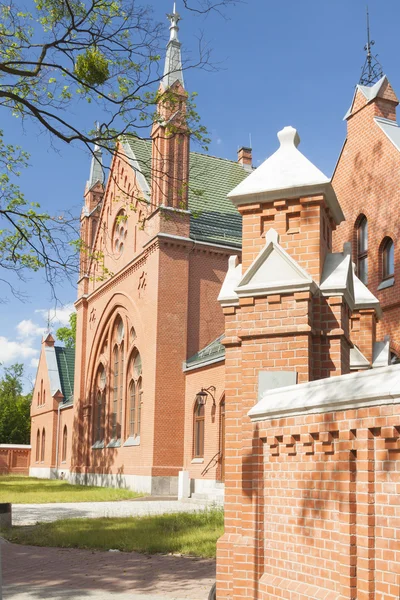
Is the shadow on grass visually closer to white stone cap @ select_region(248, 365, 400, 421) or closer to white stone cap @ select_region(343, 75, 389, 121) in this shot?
white stone cap @ select_region(248, 365, 400, 421)

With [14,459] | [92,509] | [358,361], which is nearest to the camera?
[358,361]

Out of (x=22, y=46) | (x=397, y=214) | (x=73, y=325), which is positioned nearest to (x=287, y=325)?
(x=22, y=46)

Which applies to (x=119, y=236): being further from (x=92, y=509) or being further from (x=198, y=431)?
(x=92, y=509)

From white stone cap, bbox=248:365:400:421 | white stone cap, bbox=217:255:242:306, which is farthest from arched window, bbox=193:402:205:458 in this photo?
white stone cap, bbox=248:365:400:421

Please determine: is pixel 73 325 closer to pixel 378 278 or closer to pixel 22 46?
pixel 378 278

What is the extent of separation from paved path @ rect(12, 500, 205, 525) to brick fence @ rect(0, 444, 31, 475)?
35.7 meters

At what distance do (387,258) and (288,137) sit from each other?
1240cm

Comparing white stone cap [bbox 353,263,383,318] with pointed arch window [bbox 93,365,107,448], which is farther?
pointed arch window [bbox 93,365,107,448]

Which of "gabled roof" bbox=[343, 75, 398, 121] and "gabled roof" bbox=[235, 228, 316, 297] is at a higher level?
"gabled roof" bbox=[343, 75, 398, 121]

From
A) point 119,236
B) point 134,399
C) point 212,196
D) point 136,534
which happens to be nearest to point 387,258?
point 136,534

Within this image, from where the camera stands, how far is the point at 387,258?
1870 centimetres

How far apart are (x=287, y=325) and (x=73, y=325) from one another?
5237 centimetres

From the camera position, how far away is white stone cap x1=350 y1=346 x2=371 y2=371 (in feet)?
26.2

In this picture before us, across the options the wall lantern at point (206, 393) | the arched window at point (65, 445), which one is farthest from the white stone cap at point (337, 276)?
the arched window at point (65, 445)
